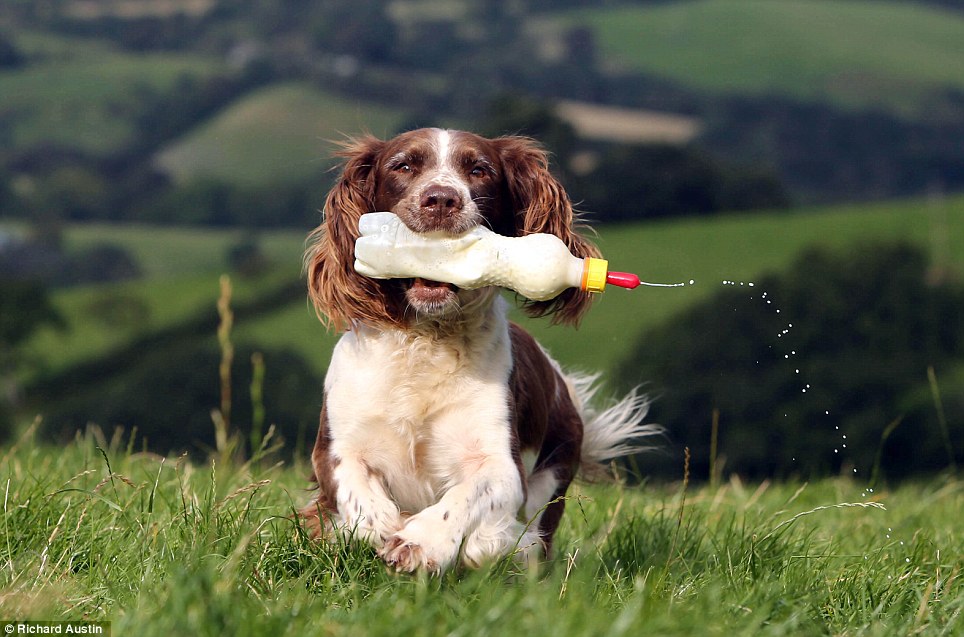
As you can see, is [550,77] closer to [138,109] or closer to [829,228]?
[138,109]

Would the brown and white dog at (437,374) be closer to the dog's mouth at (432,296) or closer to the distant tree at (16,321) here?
the dog's mouth at (432,296)

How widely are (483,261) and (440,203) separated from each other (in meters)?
0.23

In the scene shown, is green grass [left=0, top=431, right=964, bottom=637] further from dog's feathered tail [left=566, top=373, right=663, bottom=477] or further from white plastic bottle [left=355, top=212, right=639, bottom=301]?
white plastic bottle [left=355, top=212, right=639, bottom=301]

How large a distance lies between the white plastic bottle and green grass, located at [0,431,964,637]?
2.43ft

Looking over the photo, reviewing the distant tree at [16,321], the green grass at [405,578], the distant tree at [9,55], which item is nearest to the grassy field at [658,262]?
the distant tree at [16,321]

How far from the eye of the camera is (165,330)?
54.8m

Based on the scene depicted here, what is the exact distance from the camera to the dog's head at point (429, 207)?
3805 millimetres

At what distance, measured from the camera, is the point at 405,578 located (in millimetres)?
3238

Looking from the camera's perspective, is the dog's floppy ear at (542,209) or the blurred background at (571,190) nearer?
the dog's floppy ear at (542,209)

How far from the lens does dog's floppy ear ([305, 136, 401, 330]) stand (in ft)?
12.9

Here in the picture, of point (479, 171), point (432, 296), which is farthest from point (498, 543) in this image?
point (479, 171)

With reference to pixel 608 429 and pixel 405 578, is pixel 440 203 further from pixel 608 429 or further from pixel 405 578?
pixel 608 429

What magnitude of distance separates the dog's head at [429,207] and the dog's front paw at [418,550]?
737 millimetres

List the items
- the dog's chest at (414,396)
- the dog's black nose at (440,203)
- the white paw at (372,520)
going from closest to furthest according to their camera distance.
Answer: the white paw at (372,520) < the dog's black nose at (440,203) < the dog's chest at (414,396)
